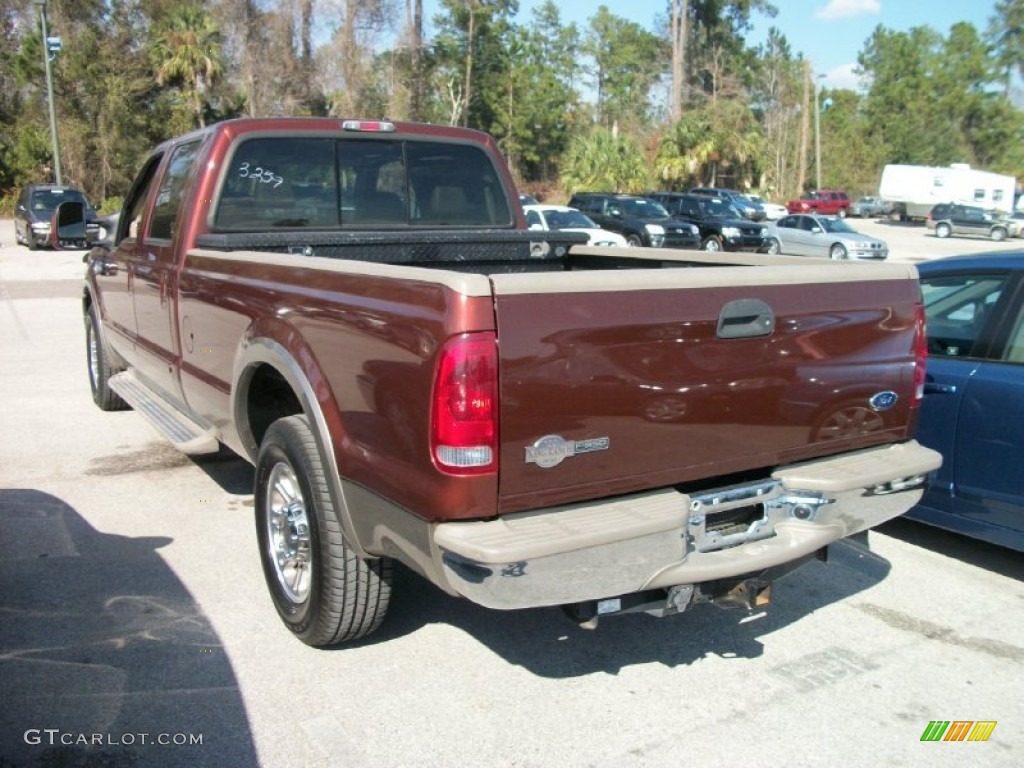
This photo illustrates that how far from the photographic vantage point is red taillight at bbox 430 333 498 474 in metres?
2.66

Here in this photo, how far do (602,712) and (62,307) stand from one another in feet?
45.0

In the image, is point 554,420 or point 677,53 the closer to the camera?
point 554,420

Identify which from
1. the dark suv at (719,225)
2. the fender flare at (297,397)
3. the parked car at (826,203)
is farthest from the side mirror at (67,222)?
the parked car at (826,203)

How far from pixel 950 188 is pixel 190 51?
41.8 meters

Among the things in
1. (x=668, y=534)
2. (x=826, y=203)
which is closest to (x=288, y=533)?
(x=668, y=534)

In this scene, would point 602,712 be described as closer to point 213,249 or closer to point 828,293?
point 828,293

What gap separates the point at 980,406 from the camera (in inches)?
176

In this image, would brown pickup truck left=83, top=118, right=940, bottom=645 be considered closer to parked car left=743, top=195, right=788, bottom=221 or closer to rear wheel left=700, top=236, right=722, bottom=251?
rear wheel left=700, top=236, right=722, bottom=251

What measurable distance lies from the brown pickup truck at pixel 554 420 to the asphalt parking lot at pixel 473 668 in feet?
1.20

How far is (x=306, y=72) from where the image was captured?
154ft

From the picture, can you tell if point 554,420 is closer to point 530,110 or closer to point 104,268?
point 104,268

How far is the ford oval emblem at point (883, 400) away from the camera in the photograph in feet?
11.7

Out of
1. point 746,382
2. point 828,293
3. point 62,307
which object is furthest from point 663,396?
point 62,307

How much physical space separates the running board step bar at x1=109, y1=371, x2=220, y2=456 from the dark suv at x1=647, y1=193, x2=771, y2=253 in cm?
2220
